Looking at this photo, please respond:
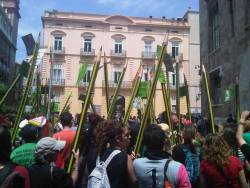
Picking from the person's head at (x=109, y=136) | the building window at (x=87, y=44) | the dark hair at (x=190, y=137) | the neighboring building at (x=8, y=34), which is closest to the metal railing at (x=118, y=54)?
the building window at (x=87, y=44)

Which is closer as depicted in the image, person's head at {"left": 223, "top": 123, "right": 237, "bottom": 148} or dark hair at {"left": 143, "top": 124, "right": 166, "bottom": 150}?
dark hair at {"left": 143, "top": 124, "right": 166, "bottom": 150}

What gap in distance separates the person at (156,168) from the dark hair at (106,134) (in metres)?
0.28

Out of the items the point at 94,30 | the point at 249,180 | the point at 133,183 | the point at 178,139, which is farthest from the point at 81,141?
the point at 94,30

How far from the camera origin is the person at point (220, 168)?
3.55m

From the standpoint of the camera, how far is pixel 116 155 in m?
3.38

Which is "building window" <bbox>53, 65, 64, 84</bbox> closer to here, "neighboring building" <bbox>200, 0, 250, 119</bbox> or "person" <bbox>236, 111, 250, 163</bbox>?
"neighboring building" <bbox>200, 0, 250, 119</bbox>

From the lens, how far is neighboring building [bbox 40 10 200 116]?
41.4 meters

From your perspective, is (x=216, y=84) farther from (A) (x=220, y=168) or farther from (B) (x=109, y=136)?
(B) (x=109, y=136)

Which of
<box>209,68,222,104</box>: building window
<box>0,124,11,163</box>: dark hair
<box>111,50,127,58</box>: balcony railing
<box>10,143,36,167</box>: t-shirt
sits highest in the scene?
<box>111,50,127,58</box>: balcony railing

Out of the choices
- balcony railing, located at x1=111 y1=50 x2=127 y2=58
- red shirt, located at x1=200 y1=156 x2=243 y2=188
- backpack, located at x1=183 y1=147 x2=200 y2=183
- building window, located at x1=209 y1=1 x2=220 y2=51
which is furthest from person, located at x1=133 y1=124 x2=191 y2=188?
balcony railing, located at x1=111 y1=50 x2=127 y2=58

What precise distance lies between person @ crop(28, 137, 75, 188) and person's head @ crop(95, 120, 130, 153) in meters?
0.45

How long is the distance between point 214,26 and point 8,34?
39562 mm

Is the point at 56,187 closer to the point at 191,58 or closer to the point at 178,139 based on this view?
the point at 178,139

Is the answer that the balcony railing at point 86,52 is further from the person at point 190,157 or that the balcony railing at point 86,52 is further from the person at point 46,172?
the person at point 46,172
